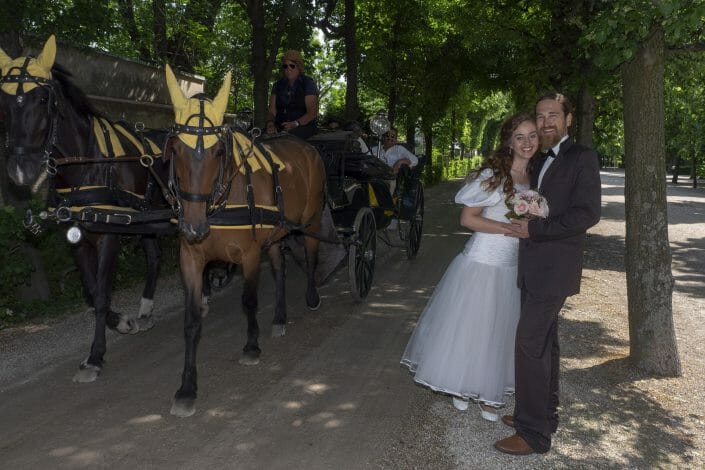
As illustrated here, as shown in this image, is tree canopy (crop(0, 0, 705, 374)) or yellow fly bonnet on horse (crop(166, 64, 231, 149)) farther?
tree canopy (crop(0, 0, 705, 374))

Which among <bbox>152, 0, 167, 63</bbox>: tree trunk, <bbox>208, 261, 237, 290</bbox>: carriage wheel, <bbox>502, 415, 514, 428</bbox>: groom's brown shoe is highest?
<bbox>152, 0, 167, 63</bbox>: tree trunk

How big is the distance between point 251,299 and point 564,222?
296cm

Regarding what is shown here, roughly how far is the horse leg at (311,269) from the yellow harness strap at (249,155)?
71.3 inches

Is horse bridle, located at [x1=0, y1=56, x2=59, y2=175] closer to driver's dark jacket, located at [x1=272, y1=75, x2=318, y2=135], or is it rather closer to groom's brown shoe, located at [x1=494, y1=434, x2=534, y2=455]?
driver's dark jacket, located at [x1=272, y1=75, x2=318, y2=135]

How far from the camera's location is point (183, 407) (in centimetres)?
438

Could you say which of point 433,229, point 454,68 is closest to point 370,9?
point 454,68

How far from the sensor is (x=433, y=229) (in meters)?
15.2

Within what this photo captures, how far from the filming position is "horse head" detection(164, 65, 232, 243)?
3.99 meters

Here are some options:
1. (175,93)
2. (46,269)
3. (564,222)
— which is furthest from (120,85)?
(564,222)

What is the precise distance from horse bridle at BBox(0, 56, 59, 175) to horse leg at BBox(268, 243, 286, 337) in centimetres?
242

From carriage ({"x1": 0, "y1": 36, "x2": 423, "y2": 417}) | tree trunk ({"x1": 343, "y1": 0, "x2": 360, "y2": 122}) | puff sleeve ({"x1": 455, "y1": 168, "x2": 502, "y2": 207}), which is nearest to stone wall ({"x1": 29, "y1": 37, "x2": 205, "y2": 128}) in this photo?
carriage ({"x1": 0, "y1": 36, "x2": 423, "y2": 417})

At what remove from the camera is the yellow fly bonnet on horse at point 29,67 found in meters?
4.33

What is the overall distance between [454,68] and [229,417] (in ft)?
61.4

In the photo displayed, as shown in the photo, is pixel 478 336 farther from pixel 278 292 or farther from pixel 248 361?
pixel 278 292
